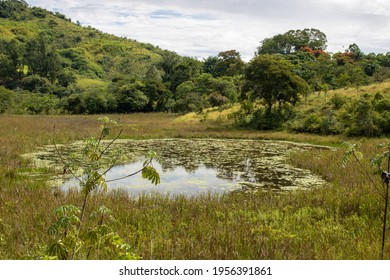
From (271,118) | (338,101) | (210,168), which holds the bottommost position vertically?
(210,168)

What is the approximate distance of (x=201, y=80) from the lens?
155 ft

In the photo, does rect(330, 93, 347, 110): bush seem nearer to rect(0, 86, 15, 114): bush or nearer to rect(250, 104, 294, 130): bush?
rect(250, 104, 294, 130): bush

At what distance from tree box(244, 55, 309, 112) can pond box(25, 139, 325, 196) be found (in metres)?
6.31

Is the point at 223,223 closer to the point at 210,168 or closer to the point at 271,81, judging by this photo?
the point at 210,168

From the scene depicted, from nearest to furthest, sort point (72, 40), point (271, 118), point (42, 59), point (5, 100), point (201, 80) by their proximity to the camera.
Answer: point (271, 118), point (5, 100), point (201, 80), point (42, 59), point (72, 40)

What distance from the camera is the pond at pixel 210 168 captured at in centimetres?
1152

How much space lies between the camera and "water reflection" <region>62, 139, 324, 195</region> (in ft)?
37.9

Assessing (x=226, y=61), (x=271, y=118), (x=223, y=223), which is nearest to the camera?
(x=223, y=223)

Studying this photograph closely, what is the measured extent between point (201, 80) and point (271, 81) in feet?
67.4

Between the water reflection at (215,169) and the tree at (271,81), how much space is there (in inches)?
255

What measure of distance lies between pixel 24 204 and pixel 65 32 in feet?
344

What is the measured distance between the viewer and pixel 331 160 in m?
15.0

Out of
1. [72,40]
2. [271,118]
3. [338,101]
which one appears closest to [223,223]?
[271,118]

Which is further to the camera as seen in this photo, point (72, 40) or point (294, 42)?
point (72, 40)
